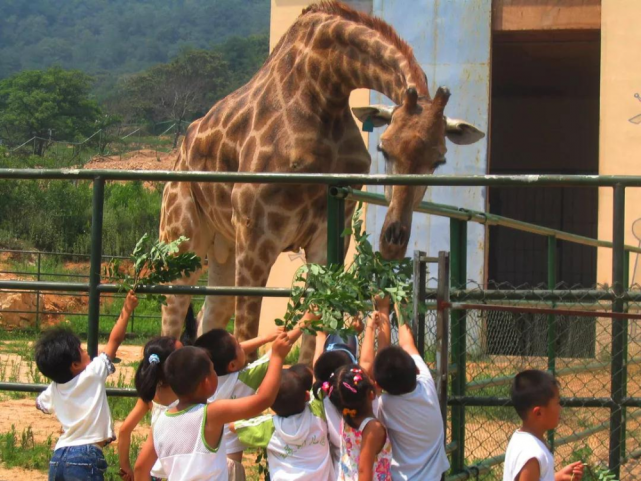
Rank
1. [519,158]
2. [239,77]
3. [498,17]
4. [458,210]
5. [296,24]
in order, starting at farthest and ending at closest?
[239,77] → [519,158] → [498,17] → [296,24] → [458,210]

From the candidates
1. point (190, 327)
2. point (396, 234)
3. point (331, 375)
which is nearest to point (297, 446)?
point (331, 375)

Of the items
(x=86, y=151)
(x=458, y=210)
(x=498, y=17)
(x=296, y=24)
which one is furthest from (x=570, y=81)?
(x=86, y=151)

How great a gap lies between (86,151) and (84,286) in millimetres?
42336

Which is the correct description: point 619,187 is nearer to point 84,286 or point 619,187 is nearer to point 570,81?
point 84,286

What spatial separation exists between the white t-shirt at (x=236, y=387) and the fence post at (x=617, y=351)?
59.5 inches

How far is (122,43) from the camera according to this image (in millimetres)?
118562

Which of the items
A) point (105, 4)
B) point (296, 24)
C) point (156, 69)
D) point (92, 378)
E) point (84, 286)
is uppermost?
point (105, 4)

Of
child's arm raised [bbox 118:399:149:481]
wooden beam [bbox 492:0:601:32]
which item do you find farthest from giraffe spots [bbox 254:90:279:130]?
wooden beam [bbox 492:0:601:32]

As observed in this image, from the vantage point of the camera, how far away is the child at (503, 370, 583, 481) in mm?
3570

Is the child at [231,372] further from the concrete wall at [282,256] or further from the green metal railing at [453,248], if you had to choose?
the concrete wall at [282,256]

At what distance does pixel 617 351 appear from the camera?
4160mm

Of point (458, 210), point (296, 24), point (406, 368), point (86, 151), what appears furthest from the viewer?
point (86, 151)

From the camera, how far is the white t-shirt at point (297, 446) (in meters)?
3.75

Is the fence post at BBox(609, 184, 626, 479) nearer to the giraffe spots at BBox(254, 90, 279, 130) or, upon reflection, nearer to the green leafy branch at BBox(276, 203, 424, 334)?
the green leafy branch at BBox(276, 203, 424, 334)
